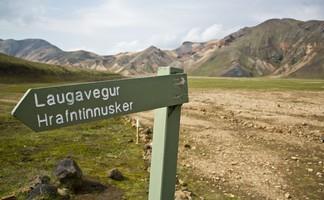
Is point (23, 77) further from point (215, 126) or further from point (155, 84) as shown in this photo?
point (155, 84)

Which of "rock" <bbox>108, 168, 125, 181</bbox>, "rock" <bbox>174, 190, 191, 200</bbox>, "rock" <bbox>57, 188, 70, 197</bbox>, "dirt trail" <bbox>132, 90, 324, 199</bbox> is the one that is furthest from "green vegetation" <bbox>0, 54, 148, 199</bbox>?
"dirt trail" <bbox>132, 90, 324, 199</bbox>

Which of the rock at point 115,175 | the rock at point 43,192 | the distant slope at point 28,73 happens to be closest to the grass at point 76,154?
the rock at point 115,175

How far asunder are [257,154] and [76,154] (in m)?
7.50

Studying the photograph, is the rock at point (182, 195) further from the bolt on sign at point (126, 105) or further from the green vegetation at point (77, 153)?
the bolt on sign at point (126, 105)

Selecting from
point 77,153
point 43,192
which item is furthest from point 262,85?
point 43,192

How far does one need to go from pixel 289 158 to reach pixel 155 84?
12035 mm

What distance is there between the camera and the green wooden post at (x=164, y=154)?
3922 millimetres

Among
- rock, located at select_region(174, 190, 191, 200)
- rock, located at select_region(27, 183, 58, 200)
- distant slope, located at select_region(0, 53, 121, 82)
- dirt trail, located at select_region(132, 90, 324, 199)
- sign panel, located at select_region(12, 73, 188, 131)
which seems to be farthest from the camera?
distant slope, located at select_region(0, 53, 121, 82)

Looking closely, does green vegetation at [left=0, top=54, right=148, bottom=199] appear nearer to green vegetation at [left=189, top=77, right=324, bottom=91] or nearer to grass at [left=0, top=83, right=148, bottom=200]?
grass at [left=0, top=83, right=148, bottom=200]

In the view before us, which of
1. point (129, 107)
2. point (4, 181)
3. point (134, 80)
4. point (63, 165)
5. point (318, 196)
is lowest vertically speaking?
point (318, 196)

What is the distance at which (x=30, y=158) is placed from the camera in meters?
13.3

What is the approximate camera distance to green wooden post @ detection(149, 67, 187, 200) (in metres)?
3.92

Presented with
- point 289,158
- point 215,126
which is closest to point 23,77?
point 215,126

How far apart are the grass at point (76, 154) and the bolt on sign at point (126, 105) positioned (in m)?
5.69
